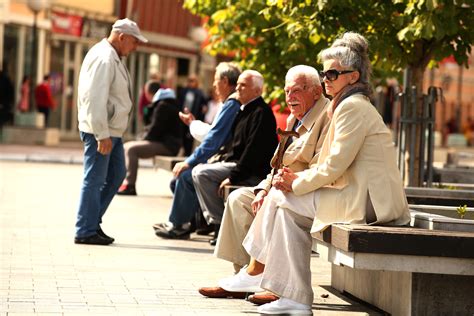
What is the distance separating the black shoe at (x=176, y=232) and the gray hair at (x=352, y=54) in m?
5.02

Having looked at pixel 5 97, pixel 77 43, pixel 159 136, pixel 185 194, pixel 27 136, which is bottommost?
pixel 27 136

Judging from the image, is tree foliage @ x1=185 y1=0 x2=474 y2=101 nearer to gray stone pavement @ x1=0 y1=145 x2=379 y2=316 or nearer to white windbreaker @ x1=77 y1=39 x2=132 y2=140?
white windbreaker @ x1=77 y1=39 x2=132 y2=140

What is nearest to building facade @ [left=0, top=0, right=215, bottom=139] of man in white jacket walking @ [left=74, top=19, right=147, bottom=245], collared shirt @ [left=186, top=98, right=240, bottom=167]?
man in white jacket walking @ [left=74, top=19, right=147, bottom=245]

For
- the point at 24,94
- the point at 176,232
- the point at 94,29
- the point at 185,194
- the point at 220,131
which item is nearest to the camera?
the point at 220,131

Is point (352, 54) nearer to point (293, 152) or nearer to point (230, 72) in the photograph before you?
point (293, 152)

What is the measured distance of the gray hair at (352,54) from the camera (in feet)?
27.2

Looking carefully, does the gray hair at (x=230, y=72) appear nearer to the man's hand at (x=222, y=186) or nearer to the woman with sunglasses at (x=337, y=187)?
the man's hand at (x=222, y=186)

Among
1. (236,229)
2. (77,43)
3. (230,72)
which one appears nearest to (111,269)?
(236,229)

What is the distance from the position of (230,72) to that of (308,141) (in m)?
3.99

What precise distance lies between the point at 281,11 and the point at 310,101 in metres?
4.98

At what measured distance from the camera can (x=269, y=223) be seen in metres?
8.54

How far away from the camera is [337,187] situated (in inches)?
321

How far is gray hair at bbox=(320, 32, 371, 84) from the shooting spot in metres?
8.28

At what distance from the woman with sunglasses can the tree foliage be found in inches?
152
